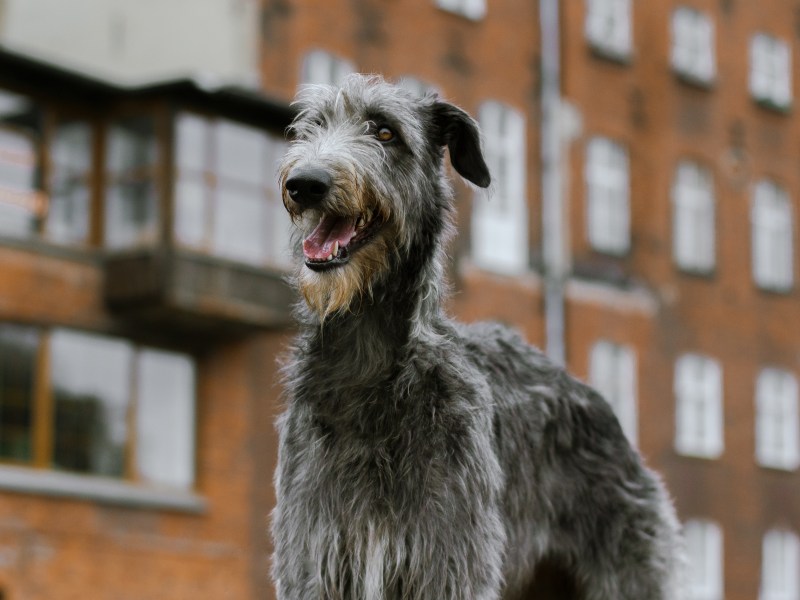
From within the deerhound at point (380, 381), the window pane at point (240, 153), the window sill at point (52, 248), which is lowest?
the deerhound at point (380, 381)

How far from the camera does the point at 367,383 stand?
5.50m

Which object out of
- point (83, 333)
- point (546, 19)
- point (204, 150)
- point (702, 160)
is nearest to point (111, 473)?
point (83, 333)

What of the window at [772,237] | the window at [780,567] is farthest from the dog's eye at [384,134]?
the window at [772,237]

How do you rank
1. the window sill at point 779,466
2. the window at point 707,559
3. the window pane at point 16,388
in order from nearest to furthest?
the window pane at point 16,388, the window at point 707,559, the window sill at point 779,466

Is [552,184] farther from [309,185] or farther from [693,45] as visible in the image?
[309,185]

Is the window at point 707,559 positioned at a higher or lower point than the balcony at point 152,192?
lower

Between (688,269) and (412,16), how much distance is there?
1039cm

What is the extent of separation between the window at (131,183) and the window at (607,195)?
12.6m

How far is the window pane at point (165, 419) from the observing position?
2858cm

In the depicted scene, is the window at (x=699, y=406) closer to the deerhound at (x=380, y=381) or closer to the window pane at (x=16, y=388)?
the window pane at (x=16, y=388)

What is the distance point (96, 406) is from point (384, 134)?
23.1 metres

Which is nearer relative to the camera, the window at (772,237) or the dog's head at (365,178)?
the dog's head at (365,178)

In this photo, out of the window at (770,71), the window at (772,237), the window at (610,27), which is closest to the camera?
the window at (610,27)

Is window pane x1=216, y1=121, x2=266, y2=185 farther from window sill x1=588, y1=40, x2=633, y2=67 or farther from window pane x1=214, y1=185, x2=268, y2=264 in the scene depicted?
window sill x1=588, y1=40, x2=633, y2=67
